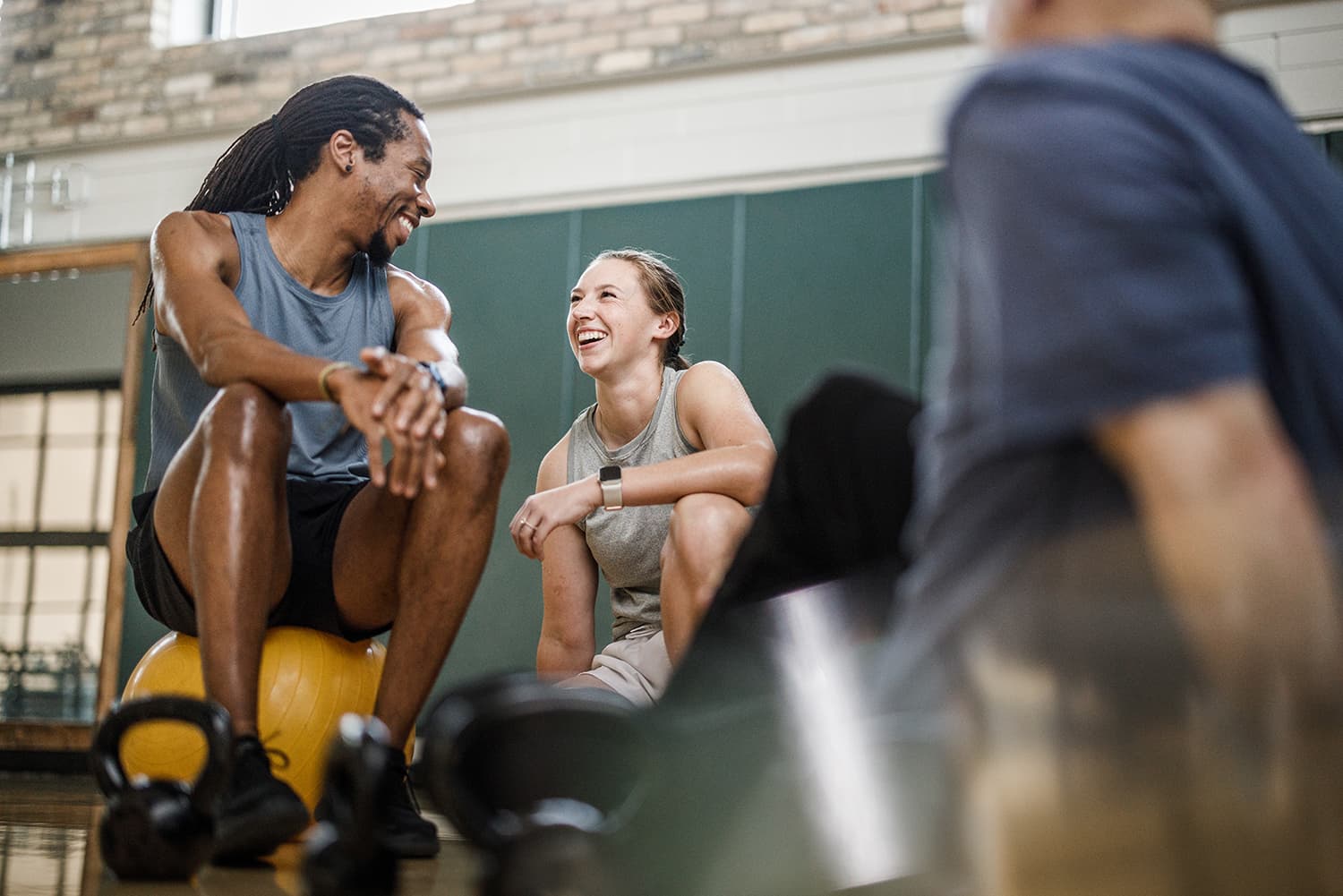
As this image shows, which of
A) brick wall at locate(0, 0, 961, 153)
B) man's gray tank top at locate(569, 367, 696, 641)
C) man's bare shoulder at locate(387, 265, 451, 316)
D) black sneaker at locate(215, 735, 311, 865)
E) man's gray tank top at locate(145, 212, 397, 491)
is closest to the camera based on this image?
black sneaker at locate(215, 735, 311, 865)

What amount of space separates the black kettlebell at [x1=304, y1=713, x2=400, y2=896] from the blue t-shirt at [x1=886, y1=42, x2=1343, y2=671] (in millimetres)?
388

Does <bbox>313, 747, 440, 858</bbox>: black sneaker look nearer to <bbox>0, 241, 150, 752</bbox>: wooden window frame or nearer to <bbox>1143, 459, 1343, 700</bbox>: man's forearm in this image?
<bbox>1143, 459, 1343, 700</bbox>: man's forearm

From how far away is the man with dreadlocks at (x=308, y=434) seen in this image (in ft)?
5.12

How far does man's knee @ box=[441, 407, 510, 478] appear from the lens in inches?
66.8

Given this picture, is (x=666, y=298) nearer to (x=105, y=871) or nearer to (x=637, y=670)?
(x=637, y=670)

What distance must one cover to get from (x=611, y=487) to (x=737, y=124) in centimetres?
295

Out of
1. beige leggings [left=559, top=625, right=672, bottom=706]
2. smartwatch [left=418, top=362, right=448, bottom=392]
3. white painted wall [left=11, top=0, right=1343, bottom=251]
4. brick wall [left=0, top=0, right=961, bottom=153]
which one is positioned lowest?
beige leggings [left=559, top=625, right=672, bottom=706]

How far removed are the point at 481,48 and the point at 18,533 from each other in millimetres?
4096

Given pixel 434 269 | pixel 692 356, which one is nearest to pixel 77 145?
pixel 434 269

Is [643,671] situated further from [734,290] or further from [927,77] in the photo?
[927,77]

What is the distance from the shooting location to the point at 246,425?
1589 millimetres

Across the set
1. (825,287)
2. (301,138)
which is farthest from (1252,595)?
Result: (825,287)

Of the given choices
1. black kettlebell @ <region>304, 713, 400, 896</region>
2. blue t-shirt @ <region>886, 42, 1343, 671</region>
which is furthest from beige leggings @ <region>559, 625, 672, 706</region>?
blue t-shirt @ <region>886, 42, 1343, 671</region>

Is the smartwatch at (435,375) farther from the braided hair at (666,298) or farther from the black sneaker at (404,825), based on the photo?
the braided hair at (666,298)
